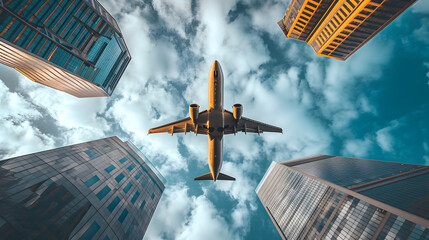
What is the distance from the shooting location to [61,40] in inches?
1874

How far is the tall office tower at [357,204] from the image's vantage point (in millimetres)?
30969

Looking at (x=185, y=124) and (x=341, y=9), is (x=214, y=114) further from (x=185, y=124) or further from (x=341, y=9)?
(x=341, y=9)

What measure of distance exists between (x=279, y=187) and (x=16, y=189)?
9203 cm

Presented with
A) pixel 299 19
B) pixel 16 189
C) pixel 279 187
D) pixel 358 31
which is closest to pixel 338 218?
pixel 279 187

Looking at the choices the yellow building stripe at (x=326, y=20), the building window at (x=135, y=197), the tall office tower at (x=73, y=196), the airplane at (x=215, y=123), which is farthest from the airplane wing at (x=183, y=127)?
the yellow building stripe at (x=326, y=20)

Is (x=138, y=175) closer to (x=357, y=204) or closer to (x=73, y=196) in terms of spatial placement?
(x=73, y=196)

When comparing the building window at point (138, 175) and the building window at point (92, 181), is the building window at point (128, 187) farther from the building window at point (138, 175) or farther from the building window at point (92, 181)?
the building window at point (92, 181)

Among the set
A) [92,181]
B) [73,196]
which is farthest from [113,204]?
[73,196]

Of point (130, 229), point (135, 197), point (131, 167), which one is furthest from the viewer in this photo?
point (131, 167)

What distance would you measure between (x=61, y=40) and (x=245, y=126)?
66830mm

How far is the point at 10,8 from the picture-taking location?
117 feet

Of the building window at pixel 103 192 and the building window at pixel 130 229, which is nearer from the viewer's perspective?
the building window at pixel 103 192

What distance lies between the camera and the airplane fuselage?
57.7ft

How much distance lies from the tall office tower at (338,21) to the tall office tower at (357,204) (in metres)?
56.2
